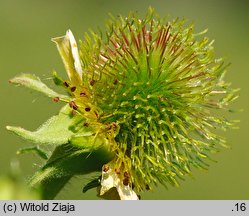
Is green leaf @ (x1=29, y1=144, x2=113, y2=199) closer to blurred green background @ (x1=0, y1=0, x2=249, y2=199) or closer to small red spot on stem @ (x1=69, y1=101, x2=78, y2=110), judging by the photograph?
small red spot on stem @ (x1=69, y1=101, x2=78, y2=110)

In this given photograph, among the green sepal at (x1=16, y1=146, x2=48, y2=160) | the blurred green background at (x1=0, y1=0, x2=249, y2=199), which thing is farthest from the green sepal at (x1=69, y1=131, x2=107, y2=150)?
the blurred green background at (x1=0, y1=0, x2=249, y2=199)

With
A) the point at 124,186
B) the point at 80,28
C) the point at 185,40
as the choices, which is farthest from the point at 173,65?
the point at 80,28

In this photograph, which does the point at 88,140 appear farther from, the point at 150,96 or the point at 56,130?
the point at 150,96

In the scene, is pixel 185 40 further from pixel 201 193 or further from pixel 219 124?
pixel 201 193

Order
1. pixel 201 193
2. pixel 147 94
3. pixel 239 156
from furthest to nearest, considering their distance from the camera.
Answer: pixel 239 156 → pixel 201 193 → pixel 147 94

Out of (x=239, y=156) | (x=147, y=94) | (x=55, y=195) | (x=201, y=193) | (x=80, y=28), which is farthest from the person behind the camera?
(x=80, y=28)

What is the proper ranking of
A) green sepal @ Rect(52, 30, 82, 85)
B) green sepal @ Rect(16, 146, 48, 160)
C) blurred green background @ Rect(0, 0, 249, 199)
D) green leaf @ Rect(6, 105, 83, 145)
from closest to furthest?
green leaf @ Rect(6, 105, 83, 145)
green sepal @ Rect(16, 146, 48, 160)
green sepal @ Rect(52, 30, 82, 85)
blurred green background @ Rect(0, 0, 249, 199)
